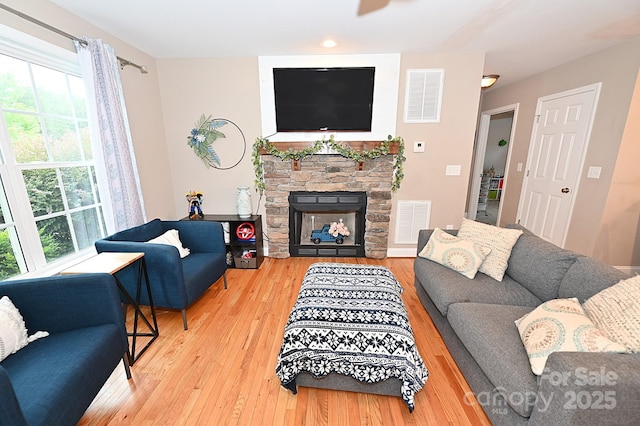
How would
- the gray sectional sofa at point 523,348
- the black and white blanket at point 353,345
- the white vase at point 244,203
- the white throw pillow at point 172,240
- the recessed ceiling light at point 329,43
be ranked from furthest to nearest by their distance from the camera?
1. the white vase at point 244,203
2. the recessed ceiling light at point 329,43
3. the white throw pillow at point 172,240
4. the black and white blanket at point 353,345
5. the gray sectional sofa at point 523,348

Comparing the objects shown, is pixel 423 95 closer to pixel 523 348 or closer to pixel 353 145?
pixel 353 145

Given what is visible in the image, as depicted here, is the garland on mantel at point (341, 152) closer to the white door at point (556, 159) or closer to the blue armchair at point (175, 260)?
the blue armchair at point (175, 260)

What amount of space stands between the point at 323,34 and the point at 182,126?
2026mm

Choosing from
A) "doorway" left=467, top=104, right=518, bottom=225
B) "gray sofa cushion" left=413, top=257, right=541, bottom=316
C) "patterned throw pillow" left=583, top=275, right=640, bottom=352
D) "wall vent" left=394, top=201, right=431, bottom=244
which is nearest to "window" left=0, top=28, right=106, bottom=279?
"gray sofa cushion" left=413, top=257, right=541, bottom=316

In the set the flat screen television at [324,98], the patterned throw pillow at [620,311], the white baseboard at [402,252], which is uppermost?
the flat screen television at [324,98]

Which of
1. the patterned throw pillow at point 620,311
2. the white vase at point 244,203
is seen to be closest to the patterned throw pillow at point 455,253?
the patterned throw pillow at point 620,311

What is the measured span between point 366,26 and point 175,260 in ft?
8.34

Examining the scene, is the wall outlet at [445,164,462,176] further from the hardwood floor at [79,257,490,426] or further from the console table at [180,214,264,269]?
the console table at [180,214,264,269]

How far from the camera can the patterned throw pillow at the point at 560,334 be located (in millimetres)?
1079

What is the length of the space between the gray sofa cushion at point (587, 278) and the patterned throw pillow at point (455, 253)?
1.61 feet

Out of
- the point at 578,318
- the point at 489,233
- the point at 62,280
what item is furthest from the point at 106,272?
the point at 489,233

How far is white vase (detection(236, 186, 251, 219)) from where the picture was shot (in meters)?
3.12

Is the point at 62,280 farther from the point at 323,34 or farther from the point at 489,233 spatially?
the point at 489,233

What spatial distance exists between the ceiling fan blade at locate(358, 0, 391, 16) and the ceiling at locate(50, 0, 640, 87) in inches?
1.8
